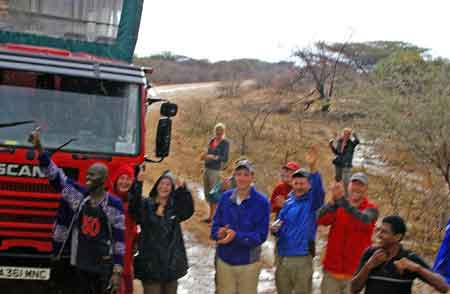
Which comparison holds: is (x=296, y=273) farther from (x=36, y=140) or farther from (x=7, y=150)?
(x=7, y=150)

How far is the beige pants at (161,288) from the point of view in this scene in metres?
6.33

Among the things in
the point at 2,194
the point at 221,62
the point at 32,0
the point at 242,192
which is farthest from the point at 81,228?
the point at 221,62

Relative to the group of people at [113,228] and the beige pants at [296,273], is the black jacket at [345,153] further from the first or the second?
the group of people at [113,228]

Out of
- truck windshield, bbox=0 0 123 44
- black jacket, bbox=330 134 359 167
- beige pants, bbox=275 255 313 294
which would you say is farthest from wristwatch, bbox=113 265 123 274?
black jacket, bbox=330 134 359 167

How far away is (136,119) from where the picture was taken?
7.31 m

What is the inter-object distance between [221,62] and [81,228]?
50.4m

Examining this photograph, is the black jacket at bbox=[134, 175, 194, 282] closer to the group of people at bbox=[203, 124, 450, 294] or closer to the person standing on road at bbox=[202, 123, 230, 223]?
the group of people at bbox=[203, 124, 450, 294]

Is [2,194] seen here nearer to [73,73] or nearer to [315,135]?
[73,73]

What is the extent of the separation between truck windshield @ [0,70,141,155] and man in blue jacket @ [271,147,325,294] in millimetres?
1665

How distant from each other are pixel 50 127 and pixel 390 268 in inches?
144

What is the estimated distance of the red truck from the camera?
22.0 ft

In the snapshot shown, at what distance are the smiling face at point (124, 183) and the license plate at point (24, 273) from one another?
100cm

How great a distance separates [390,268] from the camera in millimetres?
4812

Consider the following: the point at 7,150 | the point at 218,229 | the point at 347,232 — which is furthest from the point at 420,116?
the point at 7,150
